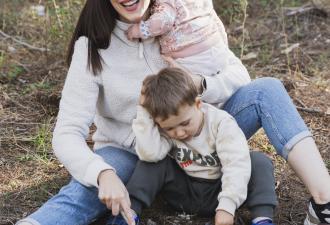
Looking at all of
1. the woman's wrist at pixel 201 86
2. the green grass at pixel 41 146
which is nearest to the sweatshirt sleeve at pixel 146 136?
the woman's wrist at pixel 201 86

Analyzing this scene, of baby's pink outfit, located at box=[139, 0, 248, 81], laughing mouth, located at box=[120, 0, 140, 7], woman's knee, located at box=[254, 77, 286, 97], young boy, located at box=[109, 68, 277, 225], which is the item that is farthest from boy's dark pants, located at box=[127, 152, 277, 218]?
laughing mouth, located at box=[120, 0, 140, 7]

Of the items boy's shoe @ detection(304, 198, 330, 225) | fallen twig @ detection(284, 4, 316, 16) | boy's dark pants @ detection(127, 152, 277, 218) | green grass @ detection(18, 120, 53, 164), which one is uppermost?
boy's dark pants @ detection(127, 152, 277, 218)

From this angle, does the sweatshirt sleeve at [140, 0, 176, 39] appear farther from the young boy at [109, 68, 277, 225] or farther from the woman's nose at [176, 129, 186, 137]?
the woman's nose at [176, 129, 186, 137]

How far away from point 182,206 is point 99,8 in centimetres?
88

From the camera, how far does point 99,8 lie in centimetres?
249

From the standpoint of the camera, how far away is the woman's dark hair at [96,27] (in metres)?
2.49

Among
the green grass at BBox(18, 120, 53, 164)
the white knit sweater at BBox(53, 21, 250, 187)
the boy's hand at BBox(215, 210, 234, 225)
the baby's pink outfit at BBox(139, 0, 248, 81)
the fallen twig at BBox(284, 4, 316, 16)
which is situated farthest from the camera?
the fallen twig at BBox(284, 4, 316, 16)

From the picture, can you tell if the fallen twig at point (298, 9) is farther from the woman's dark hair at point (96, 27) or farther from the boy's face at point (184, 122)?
the boy's face at point (184, 122)

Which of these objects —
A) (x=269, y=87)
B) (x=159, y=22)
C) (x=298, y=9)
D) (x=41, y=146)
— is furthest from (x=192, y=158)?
(x=298, y=9)

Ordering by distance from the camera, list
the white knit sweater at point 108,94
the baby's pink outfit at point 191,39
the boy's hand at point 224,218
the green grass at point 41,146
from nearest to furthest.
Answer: the boy's hand at point 224,218
the white knit sweater at point 108,94
the baby's pink outfit at point 191,39
the green grass at point 41,146

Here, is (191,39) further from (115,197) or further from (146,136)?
(115,197)

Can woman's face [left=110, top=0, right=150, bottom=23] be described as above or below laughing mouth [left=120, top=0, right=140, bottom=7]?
below

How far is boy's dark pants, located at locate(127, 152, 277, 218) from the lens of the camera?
2.33 metres

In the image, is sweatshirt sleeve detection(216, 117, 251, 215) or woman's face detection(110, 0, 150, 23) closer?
sweatshirt sleeve detection(216, 117, 251, 215)
